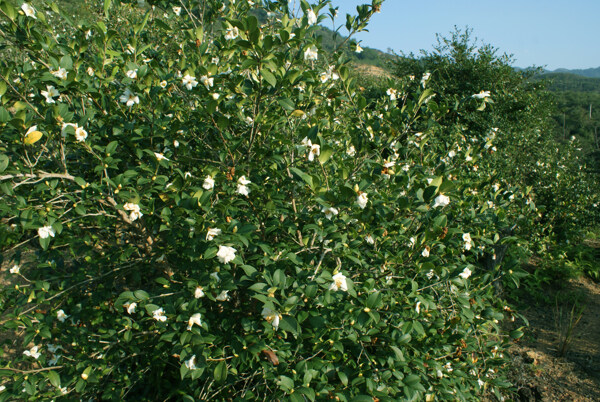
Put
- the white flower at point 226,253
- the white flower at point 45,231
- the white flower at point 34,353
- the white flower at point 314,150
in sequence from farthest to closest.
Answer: the white flower at point 34,353 → the white flower at point 314,150 → the white flower at point 45,231 → the white flower at point 226,253

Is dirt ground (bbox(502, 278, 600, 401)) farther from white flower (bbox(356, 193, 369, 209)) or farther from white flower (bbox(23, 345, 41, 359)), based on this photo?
white flower (bbox(23, 345, 41, 359))

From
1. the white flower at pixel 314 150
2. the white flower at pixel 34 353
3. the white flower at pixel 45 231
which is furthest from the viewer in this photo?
the white flower at pixel 34 353

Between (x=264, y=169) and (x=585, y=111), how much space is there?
2463cm

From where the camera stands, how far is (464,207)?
2.05m

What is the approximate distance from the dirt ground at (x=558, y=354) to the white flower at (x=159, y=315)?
2534 millimetres

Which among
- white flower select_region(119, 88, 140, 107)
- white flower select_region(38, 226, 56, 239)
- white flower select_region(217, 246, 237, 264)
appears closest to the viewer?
white flower select_region(217, 246, 237, 264)

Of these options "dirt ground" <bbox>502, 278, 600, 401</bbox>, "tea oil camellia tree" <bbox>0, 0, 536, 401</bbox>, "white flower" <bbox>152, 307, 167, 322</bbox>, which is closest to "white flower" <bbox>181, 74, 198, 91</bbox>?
"tea oil camellia tree" <bbox>0, 0, 536, 401</bbox>

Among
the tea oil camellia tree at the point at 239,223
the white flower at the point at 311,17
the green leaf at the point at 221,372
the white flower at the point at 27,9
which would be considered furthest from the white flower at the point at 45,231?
the white flower at the point at 311,17

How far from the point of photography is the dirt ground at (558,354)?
3149mm

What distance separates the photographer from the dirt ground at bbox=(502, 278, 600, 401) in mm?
3149

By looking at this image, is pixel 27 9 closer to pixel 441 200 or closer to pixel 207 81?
pixel 207 81

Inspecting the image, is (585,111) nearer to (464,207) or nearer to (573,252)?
(573,252)

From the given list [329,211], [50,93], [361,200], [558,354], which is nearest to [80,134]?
[50,93]

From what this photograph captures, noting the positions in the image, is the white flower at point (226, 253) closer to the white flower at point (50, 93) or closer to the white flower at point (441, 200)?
the white flower at point (441, 200)
